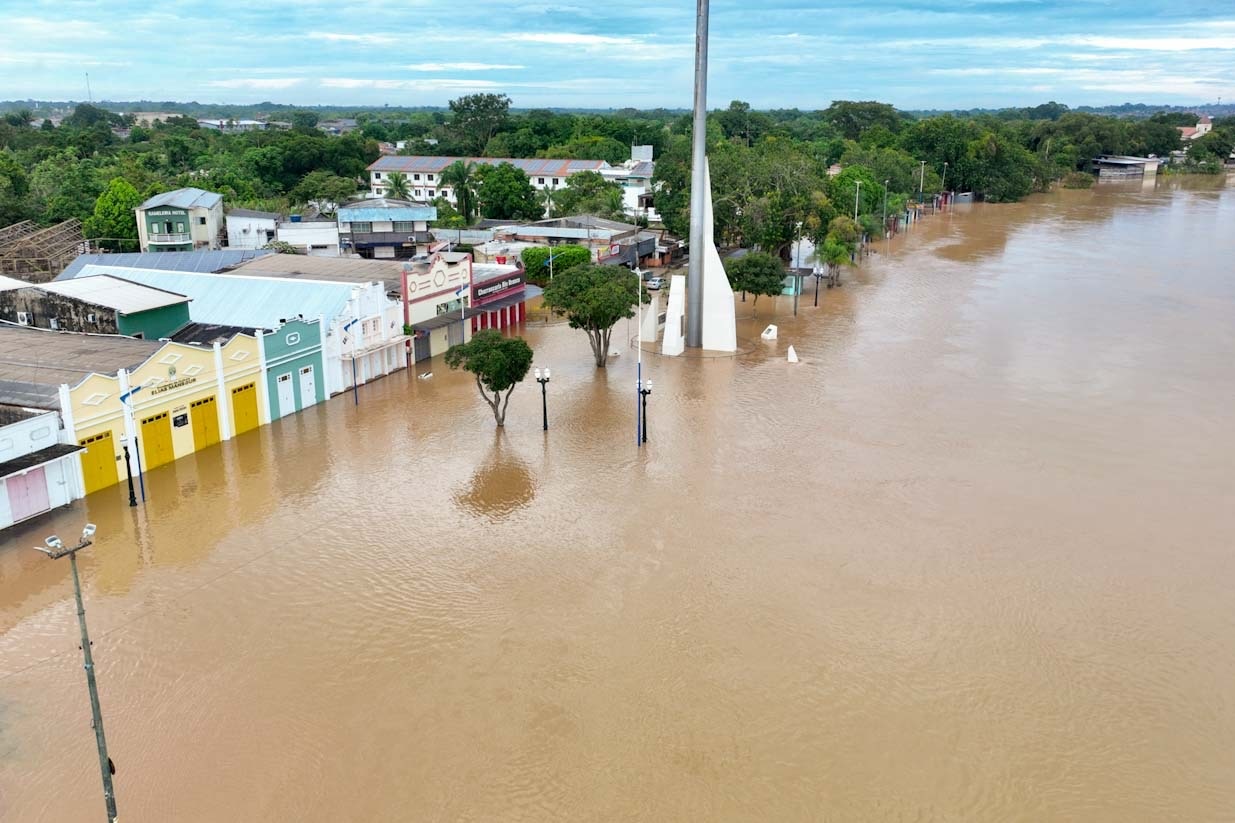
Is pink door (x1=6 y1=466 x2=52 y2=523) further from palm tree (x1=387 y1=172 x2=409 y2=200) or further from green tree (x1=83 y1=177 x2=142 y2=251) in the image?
palm tree (x1=387 y1=172 x2=409 y2=200)

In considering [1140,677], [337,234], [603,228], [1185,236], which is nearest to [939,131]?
[1185,236]

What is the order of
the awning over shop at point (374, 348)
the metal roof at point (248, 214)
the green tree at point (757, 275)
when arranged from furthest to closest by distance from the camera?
the metal roof at point (248, 214), the green tree at point (757, 275), the awning over shop at point (374, 348)

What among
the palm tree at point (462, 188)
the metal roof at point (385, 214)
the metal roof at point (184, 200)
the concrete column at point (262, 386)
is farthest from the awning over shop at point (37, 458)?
the palm tree at point (462, 188)

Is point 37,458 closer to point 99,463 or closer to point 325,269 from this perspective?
point 99,463

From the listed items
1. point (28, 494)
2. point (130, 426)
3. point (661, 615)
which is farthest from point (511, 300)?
point (661, 615)

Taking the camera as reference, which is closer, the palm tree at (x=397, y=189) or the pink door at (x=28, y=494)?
the pink door at (x=28, y=494)

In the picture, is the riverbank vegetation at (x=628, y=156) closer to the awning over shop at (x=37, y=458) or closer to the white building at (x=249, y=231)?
the white building at (x=249, y=231)
